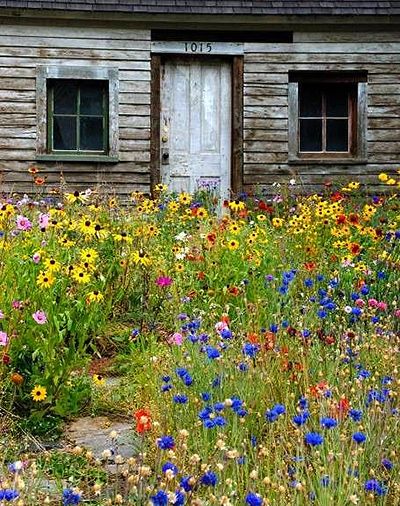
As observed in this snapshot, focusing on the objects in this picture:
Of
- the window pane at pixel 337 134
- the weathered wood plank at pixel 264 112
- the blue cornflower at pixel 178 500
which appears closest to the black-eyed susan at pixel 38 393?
the blue cornflower at pixel 178 500

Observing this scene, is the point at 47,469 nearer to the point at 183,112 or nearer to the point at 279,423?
the point at 279,423

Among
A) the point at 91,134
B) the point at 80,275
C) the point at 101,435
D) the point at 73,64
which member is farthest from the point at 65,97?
the point at 101,435

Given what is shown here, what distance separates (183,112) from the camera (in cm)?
1108

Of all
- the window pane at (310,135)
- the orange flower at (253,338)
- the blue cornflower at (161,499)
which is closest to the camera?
the blue cornflower at (161,499)

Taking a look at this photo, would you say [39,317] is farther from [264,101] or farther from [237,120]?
[264,101]

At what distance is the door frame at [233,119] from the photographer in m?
10.9

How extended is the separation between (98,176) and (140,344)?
21.2ft

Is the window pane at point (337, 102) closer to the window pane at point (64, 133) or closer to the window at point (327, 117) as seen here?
the window at point (327, 117)

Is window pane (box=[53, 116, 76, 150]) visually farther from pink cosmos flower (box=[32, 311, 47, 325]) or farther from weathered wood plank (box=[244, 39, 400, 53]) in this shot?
pink cosmos flower (box=[32, 311, 47, 325])

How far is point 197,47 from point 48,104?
2.06m

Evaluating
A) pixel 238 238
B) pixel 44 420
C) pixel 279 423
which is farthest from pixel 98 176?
pixel 279 423

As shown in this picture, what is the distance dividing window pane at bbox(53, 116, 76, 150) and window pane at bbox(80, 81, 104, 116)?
8.6 inches

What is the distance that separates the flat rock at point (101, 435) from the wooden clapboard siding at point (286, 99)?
24.6 ft

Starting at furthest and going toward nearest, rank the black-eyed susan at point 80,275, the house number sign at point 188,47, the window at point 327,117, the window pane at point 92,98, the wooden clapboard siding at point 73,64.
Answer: the window at point 327,117
the window pane at point 92,98
the house number sign at point 188,47
the wooden clapboard siding at point 73,64
the black-eyed susan at point 80,275
